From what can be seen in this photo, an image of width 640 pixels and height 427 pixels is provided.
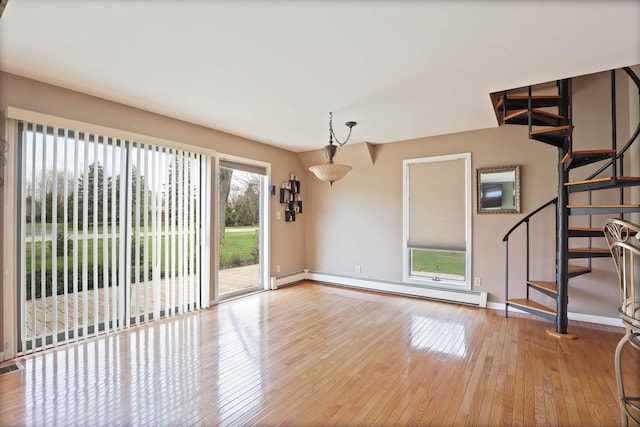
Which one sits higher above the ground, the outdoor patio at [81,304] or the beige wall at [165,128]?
the beige wall at [165,128]

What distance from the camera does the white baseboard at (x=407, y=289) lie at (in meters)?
4.36

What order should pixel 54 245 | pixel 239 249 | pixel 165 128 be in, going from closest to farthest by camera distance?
pixel 54 245
pixel 165 128
pixel 239 249

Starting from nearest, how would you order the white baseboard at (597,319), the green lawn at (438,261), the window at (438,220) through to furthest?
1. the white baseboard at (597,319)
2. the window at (438,220)
3. the green lawn at (438,261)

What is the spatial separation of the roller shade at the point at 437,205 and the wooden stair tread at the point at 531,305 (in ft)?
3.22

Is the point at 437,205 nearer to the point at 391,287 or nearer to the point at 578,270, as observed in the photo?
the point at 391,287

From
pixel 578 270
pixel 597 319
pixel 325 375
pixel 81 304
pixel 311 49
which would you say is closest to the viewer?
pixel 311 49

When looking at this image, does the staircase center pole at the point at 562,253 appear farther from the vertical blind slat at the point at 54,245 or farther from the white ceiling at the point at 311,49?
the vertical blind slat at the point at 54,245

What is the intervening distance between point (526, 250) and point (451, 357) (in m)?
2.16

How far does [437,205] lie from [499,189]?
0.89 m

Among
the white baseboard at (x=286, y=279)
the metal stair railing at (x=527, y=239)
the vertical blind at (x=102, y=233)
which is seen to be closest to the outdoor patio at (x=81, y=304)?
the vertical blind at (x=102, y=233)

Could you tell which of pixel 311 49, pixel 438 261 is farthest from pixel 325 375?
pixel 438 261

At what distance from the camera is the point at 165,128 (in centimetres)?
381

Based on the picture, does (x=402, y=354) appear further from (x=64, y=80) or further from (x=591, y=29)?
(x=64, y=80)

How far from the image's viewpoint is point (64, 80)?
2.81 m
